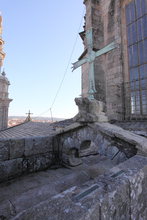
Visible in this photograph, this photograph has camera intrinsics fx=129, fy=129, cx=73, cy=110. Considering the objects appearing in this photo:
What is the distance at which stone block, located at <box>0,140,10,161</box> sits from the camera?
2736 millimetres

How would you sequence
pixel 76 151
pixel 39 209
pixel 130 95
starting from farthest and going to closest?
1. pixel 130 95
2. pixel 76 151
3. pixel 39 209

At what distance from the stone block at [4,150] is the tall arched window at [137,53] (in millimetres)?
6886

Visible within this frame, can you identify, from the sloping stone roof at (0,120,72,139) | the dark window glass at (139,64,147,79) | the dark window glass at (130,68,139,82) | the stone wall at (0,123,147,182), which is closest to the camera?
the stone wall at (0,123,147,182)

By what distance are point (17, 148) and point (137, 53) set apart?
26.3ft

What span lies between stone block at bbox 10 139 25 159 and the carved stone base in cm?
145

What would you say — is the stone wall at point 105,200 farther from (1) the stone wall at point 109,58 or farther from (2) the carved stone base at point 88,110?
(1) the stone wall at point 109,58

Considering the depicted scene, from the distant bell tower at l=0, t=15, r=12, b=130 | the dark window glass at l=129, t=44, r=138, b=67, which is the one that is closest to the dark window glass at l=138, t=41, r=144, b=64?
the dark window glass at l=129, t=44, r=138, b=67

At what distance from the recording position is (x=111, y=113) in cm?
827

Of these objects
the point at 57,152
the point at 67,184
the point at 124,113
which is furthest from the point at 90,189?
the point at 124,113

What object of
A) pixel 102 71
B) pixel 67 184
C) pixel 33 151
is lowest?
pixel 67 184

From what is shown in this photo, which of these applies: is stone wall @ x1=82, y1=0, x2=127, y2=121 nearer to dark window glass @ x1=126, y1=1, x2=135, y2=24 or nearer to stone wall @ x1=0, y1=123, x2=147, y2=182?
dark window glass @ x1=126, y1=1, x2=135, y2=24

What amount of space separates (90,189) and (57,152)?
8.63 feet

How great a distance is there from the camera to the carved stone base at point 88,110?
3067 millimetres

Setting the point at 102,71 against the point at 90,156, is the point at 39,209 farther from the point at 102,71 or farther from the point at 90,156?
the point at 102,71
